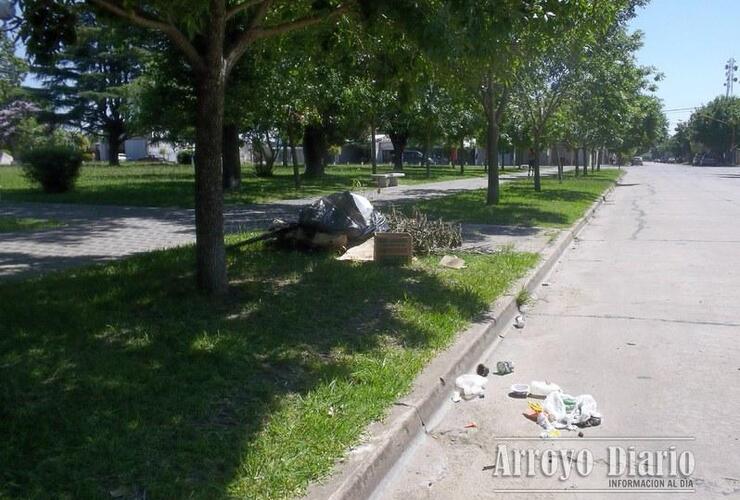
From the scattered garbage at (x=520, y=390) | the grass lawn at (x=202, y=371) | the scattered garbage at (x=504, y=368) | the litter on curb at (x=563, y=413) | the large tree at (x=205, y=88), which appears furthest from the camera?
the large tree at (x=205, y=88)

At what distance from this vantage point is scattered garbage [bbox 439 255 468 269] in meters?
10.1

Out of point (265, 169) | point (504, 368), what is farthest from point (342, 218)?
point (265, 169)

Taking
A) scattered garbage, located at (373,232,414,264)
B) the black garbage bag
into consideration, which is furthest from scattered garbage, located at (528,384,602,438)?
the black garbage bag

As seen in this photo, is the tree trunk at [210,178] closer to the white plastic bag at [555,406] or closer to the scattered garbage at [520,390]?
the scattered garbage at [520,390]

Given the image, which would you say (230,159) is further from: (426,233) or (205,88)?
(205,88)

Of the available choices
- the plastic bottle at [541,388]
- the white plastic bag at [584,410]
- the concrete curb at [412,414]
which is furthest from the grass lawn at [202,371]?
the white plastic bag at [584,410]

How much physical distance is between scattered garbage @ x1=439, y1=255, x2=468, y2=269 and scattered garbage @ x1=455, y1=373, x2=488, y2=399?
4.04 meters

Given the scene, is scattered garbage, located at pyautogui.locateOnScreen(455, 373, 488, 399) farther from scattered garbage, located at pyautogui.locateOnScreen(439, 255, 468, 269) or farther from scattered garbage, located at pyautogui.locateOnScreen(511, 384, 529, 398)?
scattered garbage, located at pyautogui.locateOnScreen(439, 255, 468, 269)

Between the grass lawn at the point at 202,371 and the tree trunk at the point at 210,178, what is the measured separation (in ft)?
1.15

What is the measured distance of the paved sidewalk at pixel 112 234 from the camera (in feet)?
33.2

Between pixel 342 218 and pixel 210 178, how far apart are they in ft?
A: 12.6

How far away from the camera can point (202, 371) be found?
5.27 meters

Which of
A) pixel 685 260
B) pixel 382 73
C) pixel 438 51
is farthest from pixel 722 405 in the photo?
pixel 685 260

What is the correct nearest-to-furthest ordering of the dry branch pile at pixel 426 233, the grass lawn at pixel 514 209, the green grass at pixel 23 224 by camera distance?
the dry branch pile at pixel 426 233 < the green grass at pixel 23 224 < the grass lawn at pixel 514 209
